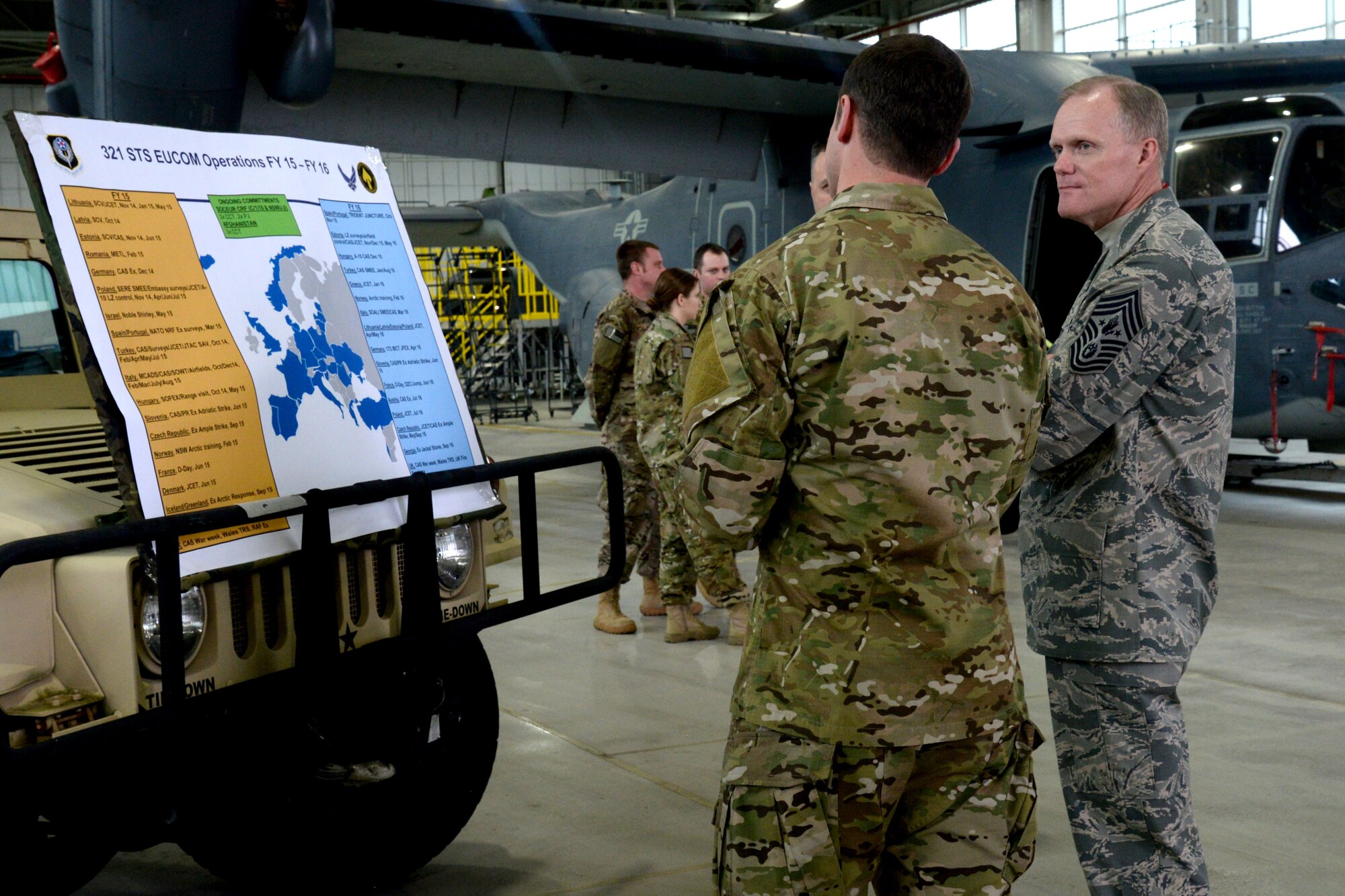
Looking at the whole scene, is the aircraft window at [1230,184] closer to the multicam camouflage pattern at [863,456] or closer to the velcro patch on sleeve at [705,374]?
the multicam camouflage pattern at [863,456]

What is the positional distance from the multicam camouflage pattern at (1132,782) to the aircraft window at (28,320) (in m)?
3.07

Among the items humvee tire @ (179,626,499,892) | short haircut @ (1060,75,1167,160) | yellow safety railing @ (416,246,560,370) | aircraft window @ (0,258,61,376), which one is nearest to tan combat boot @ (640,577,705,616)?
humvee tire @ (179,626,499,892)

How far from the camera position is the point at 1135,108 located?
2.47 metres

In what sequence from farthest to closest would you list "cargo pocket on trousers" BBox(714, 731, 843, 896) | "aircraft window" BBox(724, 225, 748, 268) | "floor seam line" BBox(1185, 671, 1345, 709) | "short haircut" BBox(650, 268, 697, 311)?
1. "aircraft window" BBox(724, 225, 748, 268)
2. "short haircut" BBox(650, 268, 697, 311)
3. "floor seam line" BBox(1185, 671, 1345, 709)
4. "cargo pocket on trousers" BBox(714, 731, 843, 896)

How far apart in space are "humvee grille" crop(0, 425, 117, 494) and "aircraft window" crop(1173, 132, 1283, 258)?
755cm

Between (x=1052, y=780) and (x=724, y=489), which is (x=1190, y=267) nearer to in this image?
(x=724, y=489)

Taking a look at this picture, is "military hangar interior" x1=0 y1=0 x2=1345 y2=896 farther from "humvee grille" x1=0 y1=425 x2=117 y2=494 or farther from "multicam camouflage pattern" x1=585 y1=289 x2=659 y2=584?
"multicam camouflage pattern" x1=585 y1=289 x2=659 y2=584

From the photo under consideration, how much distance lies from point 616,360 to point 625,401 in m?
0.22

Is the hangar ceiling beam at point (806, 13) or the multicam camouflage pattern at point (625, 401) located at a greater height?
the hangar ceiling beam at point (806, 13)

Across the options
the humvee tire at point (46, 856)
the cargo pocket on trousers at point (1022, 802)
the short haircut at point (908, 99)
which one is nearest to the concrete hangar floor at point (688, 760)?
the humvee tire at point (46, 856)

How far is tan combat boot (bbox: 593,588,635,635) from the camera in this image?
620 cm

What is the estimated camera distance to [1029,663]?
17.8ft

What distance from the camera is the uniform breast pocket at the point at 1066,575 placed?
244cm

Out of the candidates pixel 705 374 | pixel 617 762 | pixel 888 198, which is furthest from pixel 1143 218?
pixel 617 762
